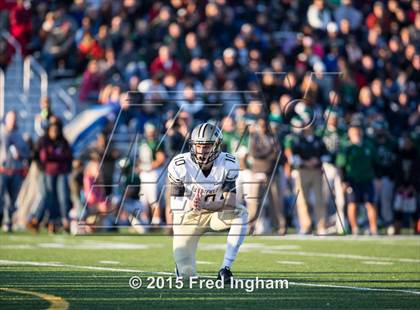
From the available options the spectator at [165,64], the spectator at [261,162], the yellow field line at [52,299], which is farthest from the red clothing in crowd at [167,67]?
the yellow field line at [52,299]

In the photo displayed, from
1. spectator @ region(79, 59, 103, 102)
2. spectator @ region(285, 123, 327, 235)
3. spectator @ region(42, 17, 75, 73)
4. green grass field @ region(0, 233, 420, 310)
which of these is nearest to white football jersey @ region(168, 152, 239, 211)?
green grass field @ region(0, 233, 420, 310)

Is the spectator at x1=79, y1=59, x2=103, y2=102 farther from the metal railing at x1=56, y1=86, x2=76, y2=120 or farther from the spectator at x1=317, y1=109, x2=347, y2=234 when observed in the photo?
the spectator at x1=317, y1=109, x2=347, y2=234

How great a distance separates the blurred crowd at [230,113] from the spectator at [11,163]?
0.02 meters


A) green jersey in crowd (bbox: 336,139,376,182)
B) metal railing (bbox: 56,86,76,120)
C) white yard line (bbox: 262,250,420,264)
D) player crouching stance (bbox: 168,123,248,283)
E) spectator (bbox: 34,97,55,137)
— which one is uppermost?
metal railing (bbox: 56,86,76,120)

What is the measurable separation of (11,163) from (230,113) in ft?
12.7

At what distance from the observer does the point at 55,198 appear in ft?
57.8

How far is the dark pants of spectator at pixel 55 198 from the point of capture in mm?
17500

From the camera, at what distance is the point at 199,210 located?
961 centimetres

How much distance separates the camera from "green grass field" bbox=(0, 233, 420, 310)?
7992 mm

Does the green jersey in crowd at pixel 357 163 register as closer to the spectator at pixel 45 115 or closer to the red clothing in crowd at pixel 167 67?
the red clothing in crowd at pixel 167 67

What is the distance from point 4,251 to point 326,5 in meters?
12.0

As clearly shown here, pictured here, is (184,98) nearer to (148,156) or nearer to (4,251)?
(148,156)

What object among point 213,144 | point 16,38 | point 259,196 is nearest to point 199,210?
point 213,144

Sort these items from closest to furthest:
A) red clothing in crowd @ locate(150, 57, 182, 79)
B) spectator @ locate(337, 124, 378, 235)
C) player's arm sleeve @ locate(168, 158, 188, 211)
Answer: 1. player's arm sleeve @ locate(168, 158, 188, 211)
2. spectator @ locate(337, 124, 378, 235)
3. red clothing in crowd @ locate(150, 57, 182, 79)
